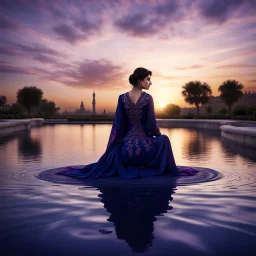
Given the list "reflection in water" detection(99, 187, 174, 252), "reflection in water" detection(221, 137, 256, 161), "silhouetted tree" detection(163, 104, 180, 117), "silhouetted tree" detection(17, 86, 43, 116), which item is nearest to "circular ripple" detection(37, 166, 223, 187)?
"reflection in water" detection(99, 187, 174, 252)

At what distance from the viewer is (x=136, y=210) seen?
3873 millimetres

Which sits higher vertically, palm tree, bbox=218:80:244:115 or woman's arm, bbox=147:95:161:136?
palm tree, bbox=218:80:244:115

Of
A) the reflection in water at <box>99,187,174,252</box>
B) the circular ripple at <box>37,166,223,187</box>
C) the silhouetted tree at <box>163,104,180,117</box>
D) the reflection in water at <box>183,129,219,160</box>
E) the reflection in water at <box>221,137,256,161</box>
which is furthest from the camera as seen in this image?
the silhouetted tree at <box>163,104,180,117</box>

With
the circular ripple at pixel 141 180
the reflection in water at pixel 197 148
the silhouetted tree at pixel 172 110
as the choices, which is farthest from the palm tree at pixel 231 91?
the circular ripple at pixel 141 180

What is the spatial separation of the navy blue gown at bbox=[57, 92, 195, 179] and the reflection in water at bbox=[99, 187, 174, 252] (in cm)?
117

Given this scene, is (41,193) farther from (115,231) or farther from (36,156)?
(36,156)

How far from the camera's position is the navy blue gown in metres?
6.21

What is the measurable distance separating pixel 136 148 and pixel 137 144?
79 millimetres

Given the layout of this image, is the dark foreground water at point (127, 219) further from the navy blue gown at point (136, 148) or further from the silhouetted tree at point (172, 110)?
the silhouetted tree at point (172, 110)

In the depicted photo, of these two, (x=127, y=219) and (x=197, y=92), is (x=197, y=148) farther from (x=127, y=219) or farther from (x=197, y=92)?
(x=197, y=92)

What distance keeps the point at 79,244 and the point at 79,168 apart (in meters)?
4.02

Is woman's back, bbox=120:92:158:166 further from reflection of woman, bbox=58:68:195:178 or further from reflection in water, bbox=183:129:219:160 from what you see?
reflection in water, bbox=183:129:219:160

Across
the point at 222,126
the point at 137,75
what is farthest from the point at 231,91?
the point at 137,75

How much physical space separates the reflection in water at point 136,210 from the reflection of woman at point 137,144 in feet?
3.91
